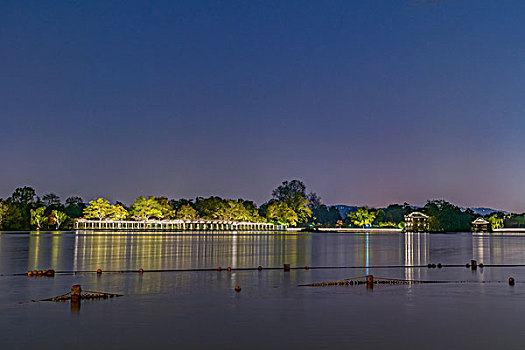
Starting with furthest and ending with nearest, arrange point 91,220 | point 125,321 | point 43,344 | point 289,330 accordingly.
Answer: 1. point 91,220
2. point 125,321
3. point 289,330
4. point 43,344

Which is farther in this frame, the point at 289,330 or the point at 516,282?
the point at 516,282

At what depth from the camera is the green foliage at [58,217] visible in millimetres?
180500

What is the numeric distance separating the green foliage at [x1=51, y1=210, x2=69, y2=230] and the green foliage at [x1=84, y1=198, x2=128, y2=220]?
9790 millimetres

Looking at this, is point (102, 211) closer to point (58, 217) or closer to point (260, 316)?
point (58, 217)

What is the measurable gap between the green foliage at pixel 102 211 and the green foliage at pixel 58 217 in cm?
979

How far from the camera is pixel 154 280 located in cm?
3056

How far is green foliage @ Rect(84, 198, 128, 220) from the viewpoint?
194000 millimetres

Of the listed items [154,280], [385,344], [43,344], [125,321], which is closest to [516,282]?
[385,344]

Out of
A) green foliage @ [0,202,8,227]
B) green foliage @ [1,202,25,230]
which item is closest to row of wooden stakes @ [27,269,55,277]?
green foliage @ [0,202,8,227]

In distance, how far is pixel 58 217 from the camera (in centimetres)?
18225

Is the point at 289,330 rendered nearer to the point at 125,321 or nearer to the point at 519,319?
the point at 125,321

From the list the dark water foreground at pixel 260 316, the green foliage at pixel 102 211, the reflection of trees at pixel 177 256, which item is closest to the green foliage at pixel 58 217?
the green foliage at pixel 102 211

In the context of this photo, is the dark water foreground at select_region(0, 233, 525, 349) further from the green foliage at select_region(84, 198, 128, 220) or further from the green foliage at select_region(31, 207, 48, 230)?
the green foliage at select_region(84, 198, 128, 220)

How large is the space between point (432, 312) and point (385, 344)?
599 cm
